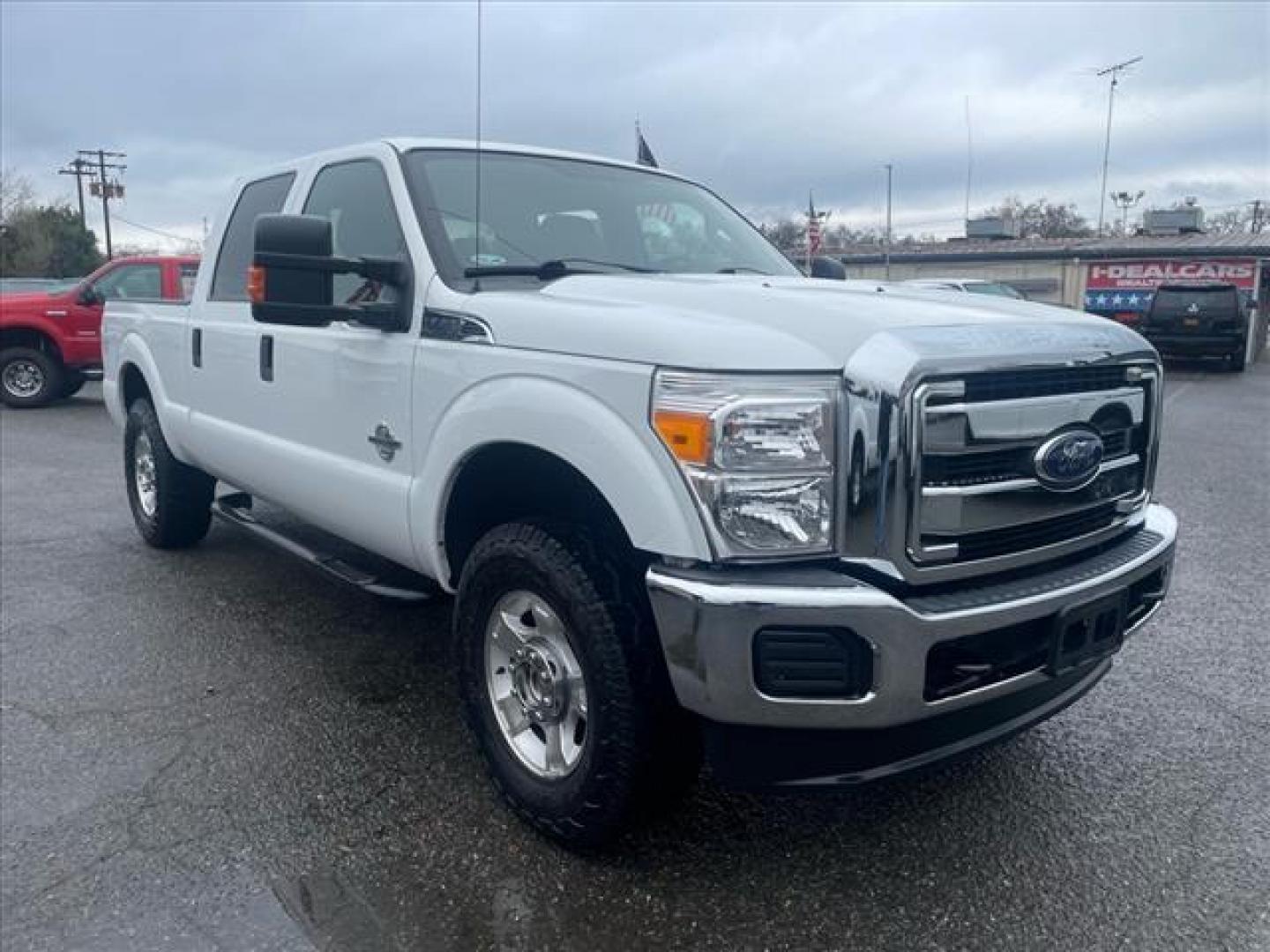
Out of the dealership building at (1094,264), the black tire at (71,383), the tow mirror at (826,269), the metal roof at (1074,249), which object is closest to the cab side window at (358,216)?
the tow mirror at (826,269)

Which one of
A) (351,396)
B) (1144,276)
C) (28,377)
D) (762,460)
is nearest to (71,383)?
(28,377)

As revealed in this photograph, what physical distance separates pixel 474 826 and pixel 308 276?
1.71m

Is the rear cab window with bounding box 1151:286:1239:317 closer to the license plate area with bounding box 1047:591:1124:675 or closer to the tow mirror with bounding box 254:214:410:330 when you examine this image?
the license plate area with bounding box 1047:591:1124:675

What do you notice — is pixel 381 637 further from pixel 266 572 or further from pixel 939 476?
pixel 939 476

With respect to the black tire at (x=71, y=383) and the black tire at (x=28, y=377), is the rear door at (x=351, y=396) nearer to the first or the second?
the black tire at (x=28, y=377)

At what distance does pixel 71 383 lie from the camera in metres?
13.9

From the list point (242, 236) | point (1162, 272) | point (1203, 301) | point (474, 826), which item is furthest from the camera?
point (1162, 272)

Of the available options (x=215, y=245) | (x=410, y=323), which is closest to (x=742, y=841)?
(x=410, y=323)

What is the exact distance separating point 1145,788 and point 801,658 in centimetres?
166

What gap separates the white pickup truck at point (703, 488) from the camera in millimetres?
2277

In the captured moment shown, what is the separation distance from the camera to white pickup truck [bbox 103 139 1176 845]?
2.28 metres

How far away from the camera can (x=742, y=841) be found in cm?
290

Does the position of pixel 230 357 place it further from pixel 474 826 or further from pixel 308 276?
pixel 474 826

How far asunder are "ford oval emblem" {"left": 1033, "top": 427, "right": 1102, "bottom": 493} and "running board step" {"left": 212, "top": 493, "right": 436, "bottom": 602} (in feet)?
6.79
